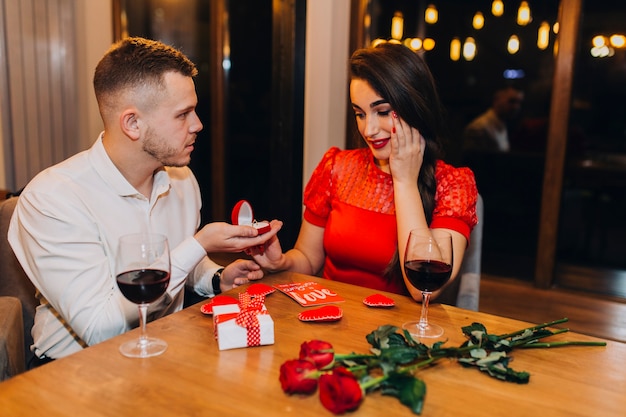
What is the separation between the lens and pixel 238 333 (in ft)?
3.92

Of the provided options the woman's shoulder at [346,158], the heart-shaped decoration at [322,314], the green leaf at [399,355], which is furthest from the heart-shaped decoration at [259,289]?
the woman's shoulder at [346,158]

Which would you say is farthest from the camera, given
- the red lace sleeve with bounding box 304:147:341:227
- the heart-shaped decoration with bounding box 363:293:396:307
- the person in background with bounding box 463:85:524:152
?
the person in background with bounding box 463:85:524:152

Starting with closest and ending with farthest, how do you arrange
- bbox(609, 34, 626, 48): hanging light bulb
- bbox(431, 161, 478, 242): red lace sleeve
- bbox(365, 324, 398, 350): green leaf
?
bbox(365, 324, 398, 350): green leaf
bbox(431, 161, 478, 242): red lace sleeve
bbox(609, 34, 626, 48): hanging light bulb

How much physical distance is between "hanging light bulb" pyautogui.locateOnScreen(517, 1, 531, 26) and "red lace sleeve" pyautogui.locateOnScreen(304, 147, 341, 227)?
8.53 feet

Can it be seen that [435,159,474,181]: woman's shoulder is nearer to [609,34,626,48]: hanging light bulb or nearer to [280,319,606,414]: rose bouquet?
[280,319,606,414]: rose bouquet

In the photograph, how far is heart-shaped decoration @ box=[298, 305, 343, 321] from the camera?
1.37 metres

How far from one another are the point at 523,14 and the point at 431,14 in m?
0.68

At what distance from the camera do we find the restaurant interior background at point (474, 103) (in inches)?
151

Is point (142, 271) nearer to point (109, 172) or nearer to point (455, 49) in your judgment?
point (109, 172)

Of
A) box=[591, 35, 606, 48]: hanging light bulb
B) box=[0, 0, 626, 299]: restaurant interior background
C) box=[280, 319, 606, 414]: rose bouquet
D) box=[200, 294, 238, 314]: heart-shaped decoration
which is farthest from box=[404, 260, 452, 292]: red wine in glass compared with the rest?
box=[591, 35, 606, 48]: hanging light bulb

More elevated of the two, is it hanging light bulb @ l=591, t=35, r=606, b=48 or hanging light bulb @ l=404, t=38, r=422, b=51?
hanging light bulb @ l=404, t=38, r=422, b=51

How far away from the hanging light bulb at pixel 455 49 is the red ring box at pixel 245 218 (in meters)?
3.23

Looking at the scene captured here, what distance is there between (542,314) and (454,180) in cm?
210

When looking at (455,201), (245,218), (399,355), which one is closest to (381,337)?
(399,355)
